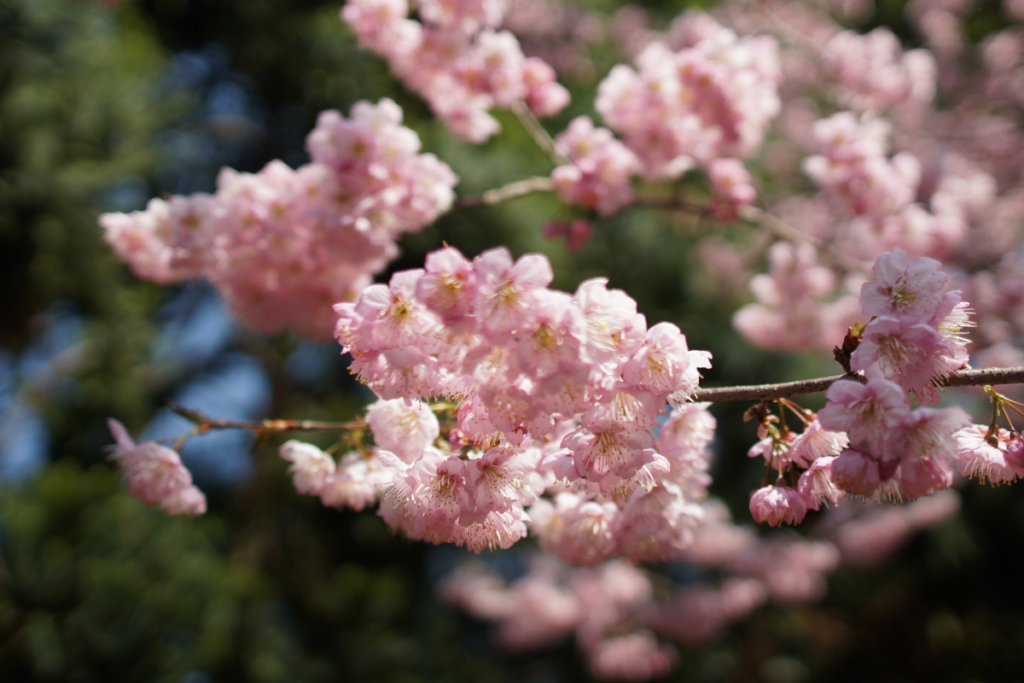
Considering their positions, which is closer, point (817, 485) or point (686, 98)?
point (817, 485)

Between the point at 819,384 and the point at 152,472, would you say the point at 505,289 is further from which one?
the point at 152,472

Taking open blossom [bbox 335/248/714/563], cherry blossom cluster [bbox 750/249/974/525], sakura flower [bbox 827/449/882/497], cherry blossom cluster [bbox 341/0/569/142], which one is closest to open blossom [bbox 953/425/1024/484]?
cherry blossom cluster [bbox 750/249/974/525]

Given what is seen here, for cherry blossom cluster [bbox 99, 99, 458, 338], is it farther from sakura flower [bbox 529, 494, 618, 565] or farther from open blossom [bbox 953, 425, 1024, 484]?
open blossom [bbox 953, 425, 1024, 484]

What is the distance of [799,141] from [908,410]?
534 cm

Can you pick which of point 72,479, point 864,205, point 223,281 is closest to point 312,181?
point 223,281

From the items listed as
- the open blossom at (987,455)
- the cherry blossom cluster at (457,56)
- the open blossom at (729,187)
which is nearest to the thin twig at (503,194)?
the cherry blossom cluster at (457,56)

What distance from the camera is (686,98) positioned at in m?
1.93

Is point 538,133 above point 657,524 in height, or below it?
above

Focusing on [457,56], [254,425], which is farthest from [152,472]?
[457,56]

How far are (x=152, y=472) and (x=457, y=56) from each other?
1487 mm

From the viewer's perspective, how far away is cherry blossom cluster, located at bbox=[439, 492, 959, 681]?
3.61m

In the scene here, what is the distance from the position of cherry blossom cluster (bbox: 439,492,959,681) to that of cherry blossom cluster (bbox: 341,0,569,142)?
2.56m

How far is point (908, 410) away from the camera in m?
0.74

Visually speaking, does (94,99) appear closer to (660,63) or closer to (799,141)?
(660,63)
